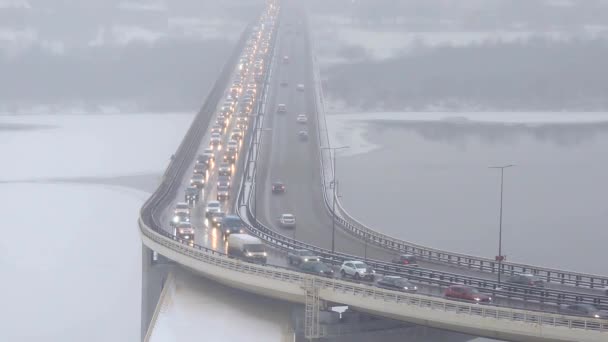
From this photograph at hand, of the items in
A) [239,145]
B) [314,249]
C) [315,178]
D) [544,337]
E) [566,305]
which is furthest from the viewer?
[239,145]

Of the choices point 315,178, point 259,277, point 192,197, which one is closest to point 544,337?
point 259,277

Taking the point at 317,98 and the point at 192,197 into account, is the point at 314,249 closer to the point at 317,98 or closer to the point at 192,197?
the point at 192,197

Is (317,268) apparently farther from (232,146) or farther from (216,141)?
(216,141)

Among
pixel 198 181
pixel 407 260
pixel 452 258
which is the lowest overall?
pixel 452 258

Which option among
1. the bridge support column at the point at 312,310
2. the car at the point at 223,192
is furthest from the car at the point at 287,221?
the bridge support column at the point at 312,310

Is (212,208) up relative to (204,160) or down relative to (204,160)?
down

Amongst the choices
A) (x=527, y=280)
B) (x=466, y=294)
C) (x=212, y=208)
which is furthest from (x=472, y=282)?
(x=212, y=208)
